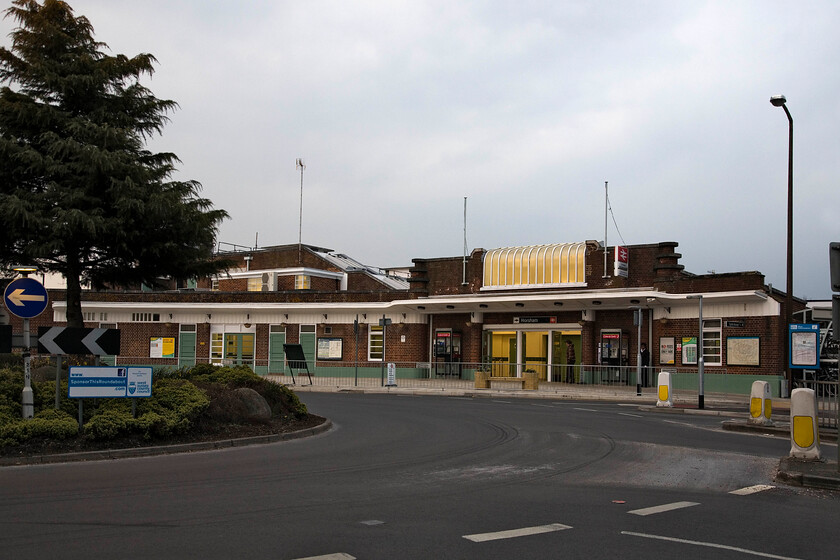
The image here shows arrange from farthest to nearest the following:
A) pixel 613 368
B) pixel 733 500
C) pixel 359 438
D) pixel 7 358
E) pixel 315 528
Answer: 1. pixel 613 368
2. pixel 7 358
3. pixel 359 438
4. pixel 733 500
5. pixel 315 528

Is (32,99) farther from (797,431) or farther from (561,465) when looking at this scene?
(797,431)

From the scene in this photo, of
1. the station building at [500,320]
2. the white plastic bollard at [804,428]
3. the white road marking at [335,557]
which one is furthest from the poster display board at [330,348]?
the white road marking at [335,557]

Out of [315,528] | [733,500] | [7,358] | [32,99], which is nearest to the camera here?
[315,528]

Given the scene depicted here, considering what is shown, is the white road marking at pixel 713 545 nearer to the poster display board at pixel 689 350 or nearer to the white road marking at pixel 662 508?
the white road marking at pixel 662 508

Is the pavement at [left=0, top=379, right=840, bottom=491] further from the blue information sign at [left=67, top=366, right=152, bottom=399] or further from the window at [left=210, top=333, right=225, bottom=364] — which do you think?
the window at [left=210, top=333, right=225, bottom=364]

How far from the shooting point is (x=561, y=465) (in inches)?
468

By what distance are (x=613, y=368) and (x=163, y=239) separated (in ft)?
61.8

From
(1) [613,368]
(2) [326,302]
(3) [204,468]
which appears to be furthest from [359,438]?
(2) [326,302]

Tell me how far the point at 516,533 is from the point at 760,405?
12.3 m

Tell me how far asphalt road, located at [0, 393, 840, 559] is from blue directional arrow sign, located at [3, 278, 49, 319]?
2846 mm

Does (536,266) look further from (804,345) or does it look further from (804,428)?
(804,428)

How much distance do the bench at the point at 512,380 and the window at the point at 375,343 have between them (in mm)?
8510

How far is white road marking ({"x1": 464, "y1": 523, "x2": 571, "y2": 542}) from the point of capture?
7062 mm

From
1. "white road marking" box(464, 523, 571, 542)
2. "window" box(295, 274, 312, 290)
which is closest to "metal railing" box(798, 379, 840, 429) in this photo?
"white road marking" box(464, 523, 571, 542)
